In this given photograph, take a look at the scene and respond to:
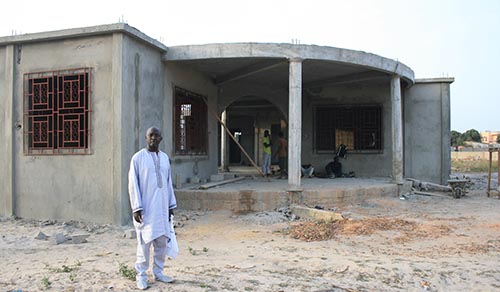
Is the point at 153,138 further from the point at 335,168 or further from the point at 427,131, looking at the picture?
the point at 427,131

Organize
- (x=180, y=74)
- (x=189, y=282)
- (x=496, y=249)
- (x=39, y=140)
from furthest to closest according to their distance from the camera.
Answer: (x=180, y=74), (x=39, y=140), (x=496, y=249), (x=189, y=282)

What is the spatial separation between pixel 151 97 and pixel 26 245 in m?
3.61

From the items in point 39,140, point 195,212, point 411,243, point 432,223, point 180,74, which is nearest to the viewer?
point 411,243

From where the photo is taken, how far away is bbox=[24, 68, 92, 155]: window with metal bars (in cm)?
779

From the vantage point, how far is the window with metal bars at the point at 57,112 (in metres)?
7.79

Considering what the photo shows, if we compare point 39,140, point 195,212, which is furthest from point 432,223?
point 39,140

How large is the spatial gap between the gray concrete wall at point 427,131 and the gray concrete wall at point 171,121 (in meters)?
6.24

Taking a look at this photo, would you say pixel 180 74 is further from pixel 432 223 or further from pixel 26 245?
pixel 432 223

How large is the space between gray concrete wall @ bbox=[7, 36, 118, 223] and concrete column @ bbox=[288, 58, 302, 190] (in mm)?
3594

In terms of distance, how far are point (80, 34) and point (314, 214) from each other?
18.0ft

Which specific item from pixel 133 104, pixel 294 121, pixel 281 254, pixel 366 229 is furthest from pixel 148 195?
pixel 294 121

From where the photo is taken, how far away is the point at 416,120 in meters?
13.4

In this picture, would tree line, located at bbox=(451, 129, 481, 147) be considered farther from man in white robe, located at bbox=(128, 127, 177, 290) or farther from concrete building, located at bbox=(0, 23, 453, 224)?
man in white robe, located at bbox=(128, 127, 177, 290)

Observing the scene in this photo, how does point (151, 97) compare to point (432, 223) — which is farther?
point (151, 97)
